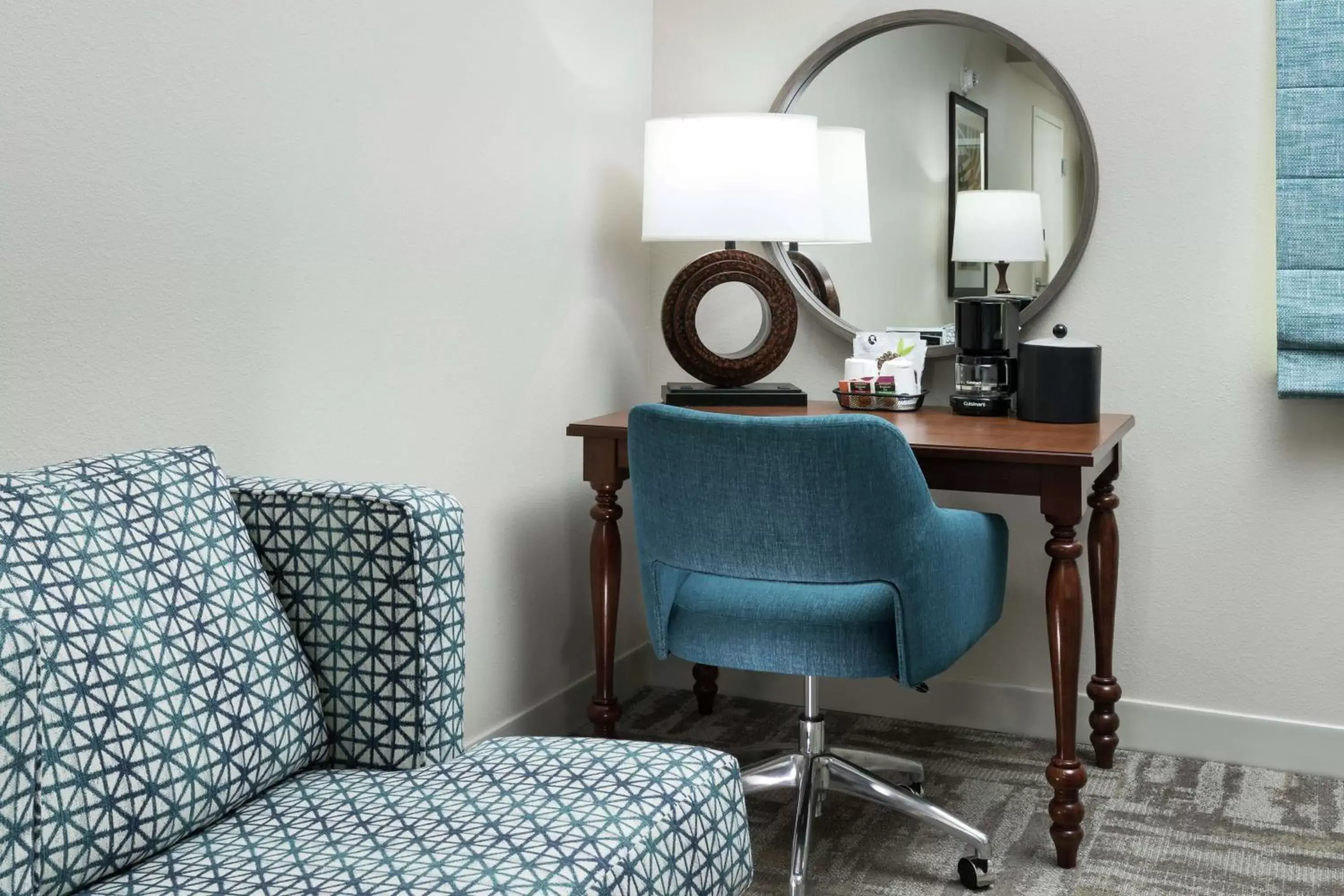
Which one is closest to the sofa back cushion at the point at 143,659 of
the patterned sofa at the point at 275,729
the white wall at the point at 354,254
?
the patterned sofa at the point at 275,729

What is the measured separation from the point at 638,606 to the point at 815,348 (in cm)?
74

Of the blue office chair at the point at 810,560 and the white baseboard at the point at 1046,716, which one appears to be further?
the white baseboard at the point at 1046,716

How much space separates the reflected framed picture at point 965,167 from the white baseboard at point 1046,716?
2.79 feet

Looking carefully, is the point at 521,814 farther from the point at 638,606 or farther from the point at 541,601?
the point at 638,606

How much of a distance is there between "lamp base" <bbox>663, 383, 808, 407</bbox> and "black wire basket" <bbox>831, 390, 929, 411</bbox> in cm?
9

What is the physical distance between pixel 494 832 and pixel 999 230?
1818 millimetres

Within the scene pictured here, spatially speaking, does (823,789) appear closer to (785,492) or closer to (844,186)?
(785,492)

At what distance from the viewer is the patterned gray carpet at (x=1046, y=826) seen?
1.99 m

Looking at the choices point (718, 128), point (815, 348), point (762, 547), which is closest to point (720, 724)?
→ point (815, 348)

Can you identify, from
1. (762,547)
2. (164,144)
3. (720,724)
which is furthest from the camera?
(720,724)

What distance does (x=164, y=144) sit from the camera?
1646 mm

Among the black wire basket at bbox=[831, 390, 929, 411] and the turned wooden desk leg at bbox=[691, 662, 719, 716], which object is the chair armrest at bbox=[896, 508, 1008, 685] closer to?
the black wire basket at bbox=[831, 390, 929, 411]

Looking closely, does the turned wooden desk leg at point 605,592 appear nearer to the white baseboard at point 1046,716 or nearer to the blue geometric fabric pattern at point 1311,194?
the white baseboard at point 1046,716

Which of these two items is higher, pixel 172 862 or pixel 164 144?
pixel 164 144
